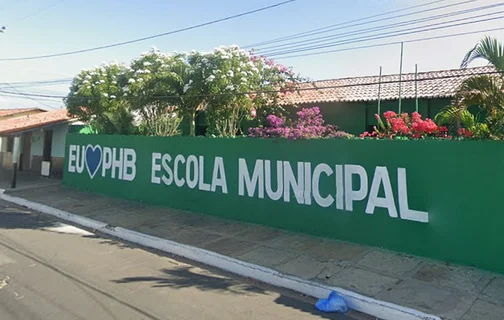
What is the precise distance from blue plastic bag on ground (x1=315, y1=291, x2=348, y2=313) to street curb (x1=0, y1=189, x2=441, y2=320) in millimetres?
159

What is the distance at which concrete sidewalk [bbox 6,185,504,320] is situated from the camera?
438 cm

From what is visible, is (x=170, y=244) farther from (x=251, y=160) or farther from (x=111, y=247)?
(x=251, y=160)

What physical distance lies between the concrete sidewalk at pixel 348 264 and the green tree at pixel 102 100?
196 inches

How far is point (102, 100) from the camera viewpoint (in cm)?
1515

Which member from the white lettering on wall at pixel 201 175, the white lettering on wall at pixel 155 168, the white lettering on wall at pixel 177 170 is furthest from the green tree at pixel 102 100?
the white lettering on wall at pixel 201 175

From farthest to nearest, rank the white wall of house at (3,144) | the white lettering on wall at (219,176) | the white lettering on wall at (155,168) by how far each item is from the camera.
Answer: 1. the white wall of house at (3,144)
2. the white lettering on wall at (155,168)
3. the white lettering on wall at (219,176)

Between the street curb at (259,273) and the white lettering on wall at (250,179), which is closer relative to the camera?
the street curb at (259,273)

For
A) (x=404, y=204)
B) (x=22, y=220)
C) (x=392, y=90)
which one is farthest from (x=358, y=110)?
(x=22, y=220)

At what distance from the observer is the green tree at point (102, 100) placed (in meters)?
13.4

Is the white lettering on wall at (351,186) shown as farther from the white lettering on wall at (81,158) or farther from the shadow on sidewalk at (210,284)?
the white lettering on wall at (81,158)

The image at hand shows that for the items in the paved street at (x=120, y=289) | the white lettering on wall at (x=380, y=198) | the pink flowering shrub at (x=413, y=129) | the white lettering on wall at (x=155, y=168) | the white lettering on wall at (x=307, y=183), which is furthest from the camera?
the white lettering on wall at (x=155, y=168)

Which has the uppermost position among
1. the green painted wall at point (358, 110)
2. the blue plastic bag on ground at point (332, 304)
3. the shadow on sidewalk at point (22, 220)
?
the green painted wall at point (358, 110)

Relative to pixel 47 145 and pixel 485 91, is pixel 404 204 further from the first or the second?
pixel 47 145

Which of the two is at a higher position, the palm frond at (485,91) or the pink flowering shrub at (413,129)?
the palm frond at (485,91)
